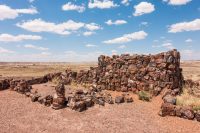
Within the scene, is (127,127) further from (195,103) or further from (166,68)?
(166,68)

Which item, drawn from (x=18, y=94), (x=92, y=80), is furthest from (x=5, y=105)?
(x=92, y=80)

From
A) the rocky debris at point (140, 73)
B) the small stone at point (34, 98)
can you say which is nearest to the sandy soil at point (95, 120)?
the small stone at point (34, 98)

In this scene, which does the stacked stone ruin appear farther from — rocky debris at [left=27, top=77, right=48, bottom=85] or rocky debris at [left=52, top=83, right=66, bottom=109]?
rocky debris at [left=27, top=77, right=48, bottom=85]

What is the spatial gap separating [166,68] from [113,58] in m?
5.72

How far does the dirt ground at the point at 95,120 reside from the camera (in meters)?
14.4

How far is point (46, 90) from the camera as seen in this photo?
81.1 feet

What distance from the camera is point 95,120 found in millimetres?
15914

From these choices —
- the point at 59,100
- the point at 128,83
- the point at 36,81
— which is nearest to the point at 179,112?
the point at 59,100

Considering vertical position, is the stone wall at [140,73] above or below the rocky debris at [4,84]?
above

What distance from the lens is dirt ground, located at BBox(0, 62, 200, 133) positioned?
1444 cm

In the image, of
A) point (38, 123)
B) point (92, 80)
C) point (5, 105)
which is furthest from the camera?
point (92, 80)

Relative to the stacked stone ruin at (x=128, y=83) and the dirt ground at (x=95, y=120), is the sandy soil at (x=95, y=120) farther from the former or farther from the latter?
the stacked stone ruin at (x=128, y=83)

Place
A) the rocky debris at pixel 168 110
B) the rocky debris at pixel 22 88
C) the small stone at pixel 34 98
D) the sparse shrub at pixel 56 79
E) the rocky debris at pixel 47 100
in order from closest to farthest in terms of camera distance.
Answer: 1. the rocky debris at pixel 168 110
2. the rocky debris at pixel 47 100
3. the small stone at pixel 34 98
4. the rocky debris at pixel 22 88
5. the sparse shrub at pixel 56 79

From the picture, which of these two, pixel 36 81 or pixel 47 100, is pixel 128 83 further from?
pixel 36 81
